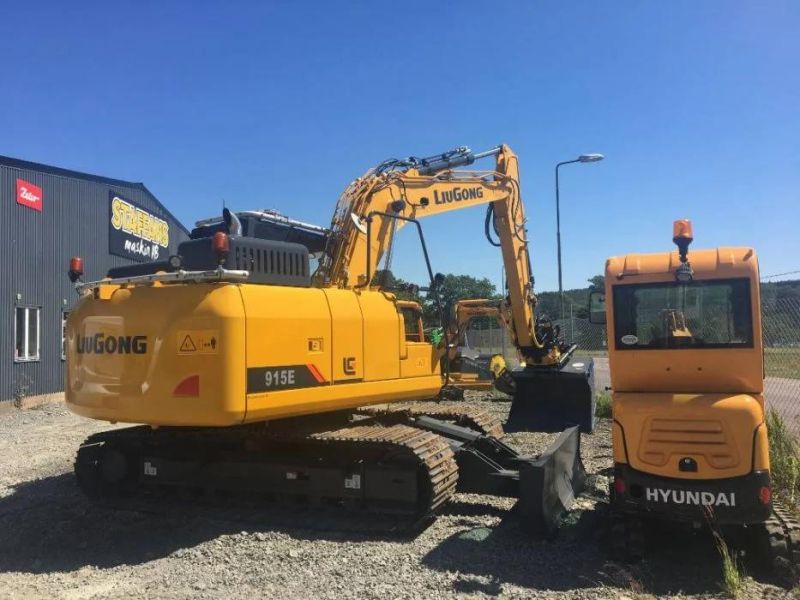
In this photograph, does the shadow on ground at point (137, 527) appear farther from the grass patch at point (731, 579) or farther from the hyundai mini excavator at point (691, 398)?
the grass patch at point (731, 579)

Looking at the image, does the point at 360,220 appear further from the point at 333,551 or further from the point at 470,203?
the point at 333,551

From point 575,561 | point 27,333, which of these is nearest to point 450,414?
point 575,561

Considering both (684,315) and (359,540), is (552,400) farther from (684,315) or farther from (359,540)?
(359,540)

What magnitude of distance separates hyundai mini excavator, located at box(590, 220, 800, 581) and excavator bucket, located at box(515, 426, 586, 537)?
0.60 meters

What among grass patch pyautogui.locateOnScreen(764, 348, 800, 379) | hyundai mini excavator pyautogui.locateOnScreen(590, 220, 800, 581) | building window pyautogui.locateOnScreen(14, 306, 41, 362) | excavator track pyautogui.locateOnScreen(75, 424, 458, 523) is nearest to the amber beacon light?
hyundai mini excavator pyautogui.locateOnScreen(590, 220, 800, 581)

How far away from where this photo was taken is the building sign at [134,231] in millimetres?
19531

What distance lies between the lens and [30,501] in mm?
7547

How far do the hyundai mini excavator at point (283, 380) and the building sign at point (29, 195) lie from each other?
11084 millimetres

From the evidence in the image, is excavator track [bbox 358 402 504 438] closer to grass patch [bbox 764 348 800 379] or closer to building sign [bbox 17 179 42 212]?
grass patch [bbox 764 348 800 379]

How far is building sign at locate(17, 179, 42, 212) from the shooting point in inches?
640

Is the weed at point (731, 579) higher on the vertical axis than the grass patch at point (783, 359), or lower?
lower

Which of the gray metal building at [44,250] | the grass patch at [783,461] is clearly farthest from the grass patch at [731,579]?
the gray metal building at [44,250]

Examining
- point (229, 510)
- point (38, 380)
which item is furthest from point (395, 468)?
Answer: point (38, 380)

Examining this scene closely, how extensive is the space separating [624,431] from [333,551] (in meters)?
2.63
